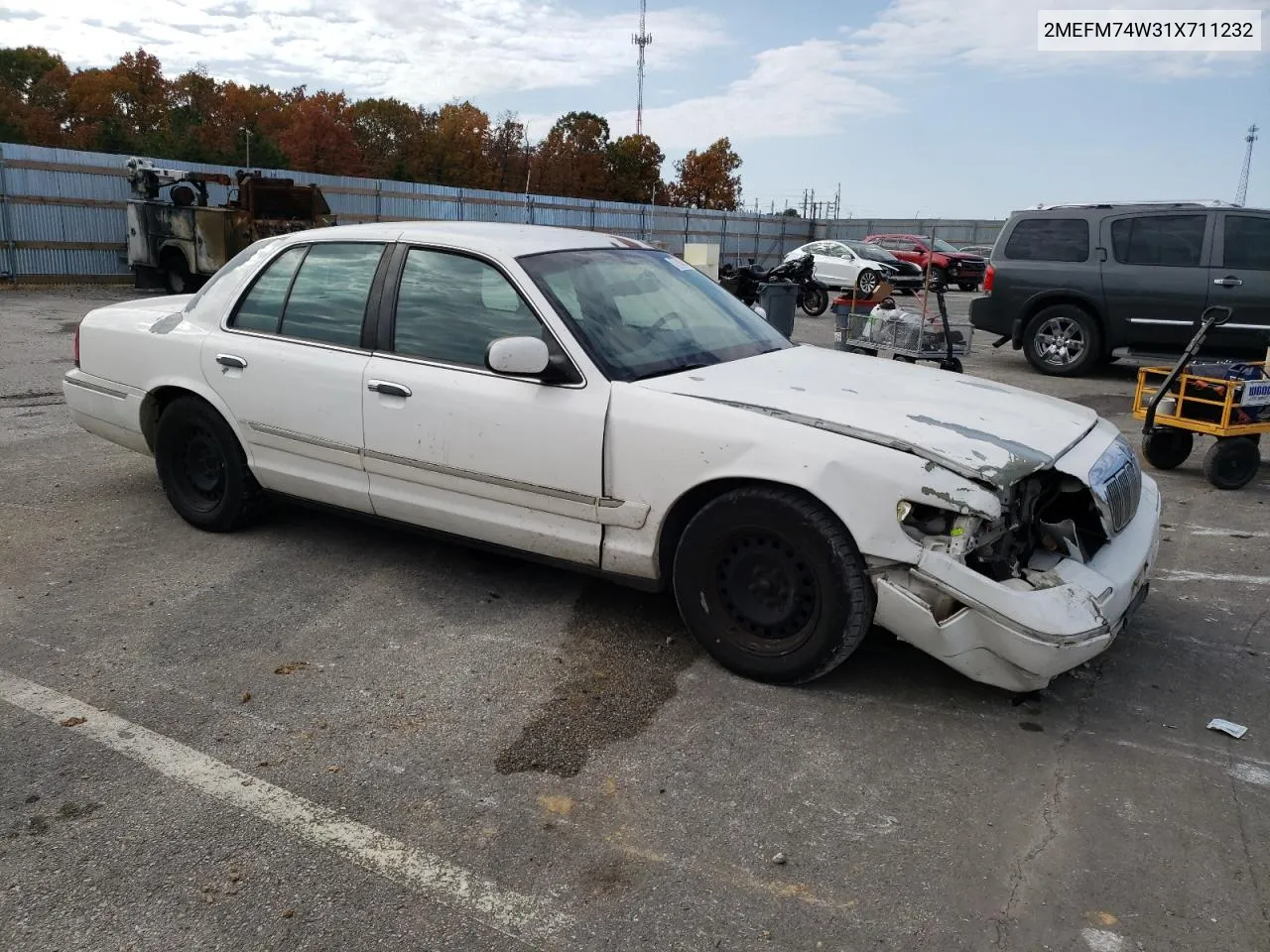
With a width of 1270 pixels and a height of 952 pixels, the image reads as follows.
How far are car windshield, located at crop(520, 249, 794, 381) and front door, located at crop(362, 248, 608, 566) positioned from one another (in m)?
0.15

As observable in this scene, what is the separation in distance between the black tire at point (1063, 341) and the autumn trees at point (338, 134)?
134 ft

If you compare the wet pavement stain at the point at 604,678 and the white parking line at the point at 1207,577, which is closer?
the wet pavement stain at the point at 604,678

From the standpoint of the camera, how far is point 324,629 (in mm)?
4102

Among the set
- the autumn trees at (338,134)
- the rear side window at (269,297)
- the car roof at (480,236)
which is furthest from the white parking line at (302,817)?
→ the autumn trees at (338,134)

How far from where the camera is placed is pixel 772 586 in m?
3.55

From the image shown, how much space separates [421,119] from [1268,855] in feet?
225

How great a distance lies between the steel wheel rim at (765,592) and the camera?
3.49m

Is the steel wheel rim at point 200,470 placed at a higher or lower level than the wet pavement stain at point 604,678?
higher

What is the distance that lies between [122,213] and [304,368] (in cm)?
1710

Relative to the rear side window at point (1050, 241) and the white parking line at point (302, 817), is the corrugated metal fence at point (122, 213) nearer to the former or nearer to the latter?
the rear side window at point (1050, 241)

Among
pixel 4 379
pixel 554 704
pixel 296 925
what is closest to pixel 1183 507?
pixel 554 704

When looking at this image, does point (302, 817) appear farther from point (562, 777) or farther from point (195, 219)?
point (195, 219)

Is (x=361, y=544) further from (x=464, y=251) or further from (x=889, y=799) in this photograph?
(x=889, y=799)

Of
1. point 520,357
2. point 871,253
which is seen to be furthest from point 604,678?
point 871,253
